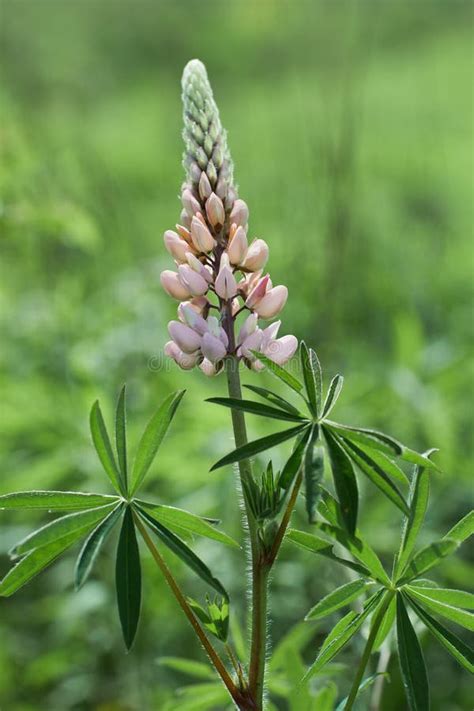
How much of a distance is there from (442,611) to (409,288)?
10.9ft

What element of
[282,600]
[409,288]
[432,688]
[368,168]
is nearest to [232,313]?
[282,600]

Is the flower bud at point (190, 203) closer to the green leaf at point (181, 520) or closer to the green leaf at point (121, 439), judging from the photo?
the green leaf at point (121, 439)

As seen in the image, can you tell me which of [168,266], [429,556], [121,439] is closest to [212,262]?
[121,439]

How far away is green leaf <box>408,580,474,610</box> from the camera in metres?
1.18

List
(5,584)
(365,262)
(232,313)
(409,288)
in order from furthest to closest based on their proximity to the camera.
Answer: (365,262)
(409,288)
(232,313)
(5,584)

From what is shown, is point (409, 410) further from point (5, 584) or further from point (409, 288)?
point (5, 584)

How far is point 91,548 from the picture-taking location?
45.1 inches

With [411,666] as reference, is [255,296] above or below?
above

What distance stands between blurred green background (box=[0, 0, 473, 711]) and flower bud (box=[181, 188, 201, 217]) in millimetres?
962

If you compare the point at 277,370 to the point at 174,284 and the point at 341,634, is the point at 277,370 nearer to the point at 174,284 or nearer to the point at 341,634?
the point at 174,284

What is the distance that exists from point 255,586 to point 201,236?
47cm

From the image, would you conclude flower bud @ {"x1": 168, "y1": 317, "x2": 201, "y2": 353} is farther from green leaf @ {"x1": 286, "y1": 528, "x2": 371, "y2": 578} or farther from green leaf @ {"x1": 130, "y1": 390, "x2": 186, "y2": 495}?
green leaf @ {"x1": 286, "y1": 528, "x2": 371, "y2": 578}

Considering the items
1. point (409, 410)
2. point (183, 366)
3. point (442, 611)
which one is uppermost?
point (409, 410)

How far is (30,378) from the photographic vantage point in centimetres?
318
